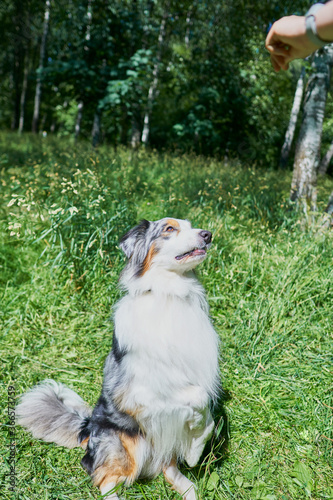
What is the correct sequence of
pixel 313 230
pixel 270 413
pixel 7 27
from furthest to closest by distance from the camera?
pixel 7 27, pixel 313 230, pixel 270 413

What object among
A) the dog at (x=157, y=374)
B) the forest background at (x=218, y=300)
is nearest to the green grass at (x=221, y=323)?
the forest background at (x=218, y=300)

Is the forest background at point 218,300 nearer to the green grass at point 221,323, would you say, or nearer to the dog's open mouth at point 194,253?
the green grass at point 221,323

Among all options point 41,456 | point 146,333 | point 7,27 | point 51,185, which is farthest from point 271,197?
point 7,27

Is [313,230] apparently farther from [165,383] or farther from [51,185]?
[51,185]

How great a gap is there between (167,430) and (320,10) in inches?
82.0

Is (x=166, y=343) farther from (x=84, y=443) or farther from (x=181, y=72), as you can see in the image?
(x=181, y=72)

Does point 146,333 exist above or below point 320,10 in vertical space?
below

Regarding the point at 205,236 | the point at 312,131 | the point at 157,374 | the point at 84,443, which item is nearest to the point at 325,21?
the point at 205,236

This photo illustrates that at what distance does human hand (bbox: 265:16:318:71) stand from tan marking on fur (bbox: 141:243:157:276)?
1176mm

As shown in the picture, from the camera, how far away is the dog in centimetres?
188

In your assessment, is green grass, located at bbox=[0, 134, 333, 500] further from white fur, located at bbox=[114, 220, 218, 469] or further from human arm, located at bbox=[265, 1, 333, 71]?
human arm, located at bbox=[265, 1, 333, 71]

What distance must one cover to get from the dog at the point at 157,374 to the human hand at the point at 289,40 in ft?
3.47

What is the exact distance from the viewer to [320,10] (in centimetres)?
124

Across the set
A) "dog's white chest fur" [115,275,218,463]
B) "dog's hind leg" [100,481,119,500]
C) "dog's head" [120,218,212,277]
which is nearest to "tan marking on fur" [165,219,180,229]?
"dog's head" [120,218,212,277]
